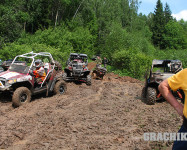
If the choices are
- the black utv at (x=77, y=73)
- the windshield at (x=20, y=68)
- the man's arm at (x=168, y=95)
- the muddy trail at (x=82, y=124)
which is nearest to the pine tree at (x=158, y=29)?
the black utv at (x=77, y=73)

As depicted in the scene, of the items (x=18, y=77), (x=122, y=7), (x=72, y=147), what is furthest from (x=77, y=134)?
(x=122, y=7)

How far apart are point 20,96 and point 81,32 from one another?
74.1 feet

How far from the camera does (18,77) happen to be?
691cm

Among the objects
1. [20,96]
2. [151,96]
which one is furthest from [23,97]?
[151,96]

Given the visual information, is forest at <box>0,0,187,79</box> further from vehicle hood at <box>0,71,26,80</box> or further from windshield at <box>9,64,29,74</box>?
vehicle hood at <box>0,71,26,80</box>

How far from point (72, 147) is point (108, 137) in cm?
92

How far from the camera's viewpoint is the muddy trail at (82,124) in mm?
4125

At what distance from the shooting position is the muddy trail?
412 centimetres

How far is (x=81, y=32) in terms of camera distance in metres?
28.2

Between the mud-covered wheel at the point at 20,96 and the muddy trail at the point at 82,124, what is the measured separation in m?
0.22

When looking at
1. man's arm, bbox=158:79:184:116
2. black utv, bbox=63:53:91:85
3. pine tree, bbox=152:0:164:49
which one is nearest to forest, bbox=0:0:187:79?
black utv, bbox=63:53:91:85

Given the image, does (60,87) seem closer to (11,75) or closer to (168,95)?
(11,75)

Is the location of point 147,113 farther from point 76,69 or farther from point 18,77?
point 76,69

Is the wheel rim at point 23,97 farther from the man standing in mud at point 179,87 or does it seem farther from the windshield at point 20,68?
the man standing in mud at point 179,87
